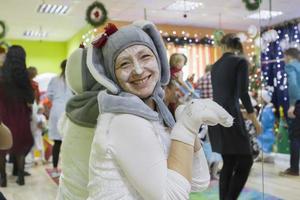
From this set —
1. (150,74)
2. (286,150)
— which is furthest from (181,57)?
(150,74)

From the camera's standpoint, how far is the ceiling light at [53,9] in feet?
14.8

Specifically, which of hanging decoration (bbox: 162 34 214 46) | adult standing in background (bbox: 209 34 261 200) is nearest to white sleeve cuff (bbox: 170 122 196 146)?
adult standing in background (bbox: 209 34 261 200)

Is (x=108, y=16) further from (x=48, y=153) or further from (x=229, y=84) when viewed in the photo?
(x=48, y=153)

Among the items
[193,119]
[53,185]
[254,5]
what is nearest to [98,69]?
[193,119]

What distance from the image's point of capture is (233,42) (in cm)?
240

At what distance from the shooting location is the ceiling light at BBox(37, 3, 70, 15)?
4513mm

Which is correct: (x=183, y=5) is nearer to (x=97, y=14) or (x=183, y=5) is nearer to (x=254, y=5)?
(x=254, y=5)

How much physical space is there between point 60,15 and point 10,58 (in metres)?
1.61

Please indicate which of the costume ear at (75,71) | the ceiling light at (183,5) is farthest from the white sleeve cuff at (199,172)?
the ceiling light at (183,5)

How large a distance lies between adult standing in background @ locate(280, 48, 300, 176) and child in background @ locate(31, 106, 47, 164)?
264 centimetres

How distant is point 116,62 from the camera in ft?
3.54

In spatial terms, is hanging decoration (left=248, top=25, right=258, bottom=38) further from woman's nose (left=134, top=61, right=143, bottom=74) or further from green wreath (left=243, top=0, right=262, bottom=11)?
woman's nose (left=134, top=61, right=143, bottom=74)

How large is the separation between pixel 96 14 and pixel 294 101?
6.53 feet

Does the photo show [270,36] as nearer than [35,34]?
Yes
